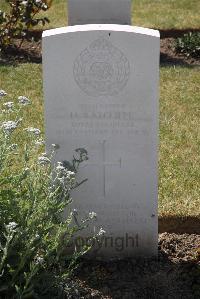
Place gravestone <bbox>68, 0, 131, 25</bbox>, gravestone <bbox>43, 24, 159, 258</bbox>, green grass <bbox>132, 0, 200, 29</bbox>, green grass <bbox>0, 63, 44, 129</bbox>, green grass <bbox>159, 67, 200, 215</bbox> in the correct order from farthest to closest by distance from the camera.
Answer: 1. green grass <bbox>132, 0, 200, 29</bbox>
2. green grass <bbox>0, 63, 44, 129</bbox>
3. gravestone <bbox>68, 0, 131, 25</bbox>
4. green grass <bbox>159, 67, 200, 215</bbox>
5. gravestone <bbox>43, 24, 159, 258</bbox>

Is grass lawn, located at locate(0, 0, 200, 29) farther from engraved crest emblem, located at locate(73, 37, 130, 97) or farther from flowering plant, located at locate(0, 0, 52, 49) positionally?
engraved crest emblem, located at locate(73, 37, 130, 97)

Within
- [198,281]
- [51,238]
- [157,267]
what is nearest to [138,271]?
[157,267]

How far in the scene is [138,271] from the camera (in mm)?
4129

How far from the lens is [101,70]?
3914mm

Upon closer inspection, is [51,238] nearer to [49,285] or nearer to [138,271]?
[49,285]

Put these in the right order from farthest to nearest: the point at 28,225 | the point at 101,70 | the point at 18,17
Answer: the point at 18,17
the point at 101,70
the point at 28,225

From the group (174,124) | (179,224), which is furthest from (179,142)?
(179,224)

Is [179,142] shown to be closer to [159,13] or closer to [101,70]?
[101,70]

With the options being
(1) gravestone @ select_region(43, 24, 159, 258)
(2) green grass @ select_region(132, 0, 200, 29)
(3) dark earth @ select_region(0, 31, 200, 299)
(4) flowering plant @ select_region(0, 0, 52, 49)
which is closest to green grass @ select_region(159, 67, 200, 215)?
(3) dark earth @ select_region(0, 31, 200, 299)

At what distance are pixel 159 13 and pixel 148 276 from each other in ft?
27.7

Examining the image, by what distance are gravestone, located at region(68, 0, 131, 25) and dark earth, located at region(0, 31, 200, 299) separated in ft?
8.43

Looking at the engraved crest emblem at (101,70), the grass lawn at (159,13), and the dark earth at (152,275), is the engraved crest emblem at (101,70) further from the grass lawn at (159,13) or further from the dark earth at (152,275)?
the grass lawn at (159,13)

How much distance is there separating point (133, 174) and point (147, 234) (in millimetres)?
399

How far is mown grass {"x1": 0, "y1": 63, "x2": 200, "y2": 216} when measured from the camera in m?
5.15
